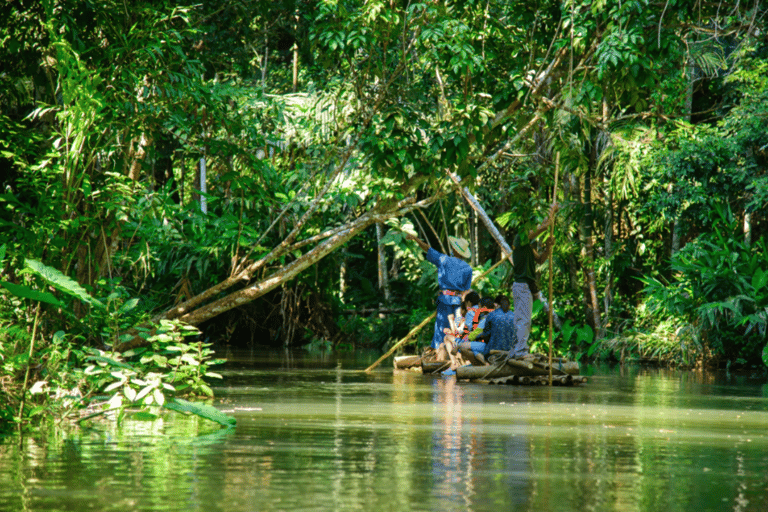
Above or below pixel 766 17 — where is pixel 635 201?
below

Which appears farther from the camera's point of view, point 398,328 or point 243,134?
point 398,328

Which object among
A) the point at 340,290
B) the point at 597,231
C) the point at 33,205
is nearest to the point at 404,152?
the point at 33,205

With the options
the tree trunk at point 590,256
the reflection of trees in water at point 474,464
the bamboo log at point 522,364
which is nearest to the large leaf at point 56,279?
the reflection of trees in water at point 474,464

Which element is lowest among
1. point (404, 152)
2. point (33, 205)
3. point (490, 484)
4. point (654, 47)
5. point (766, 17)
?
point (490, 484)

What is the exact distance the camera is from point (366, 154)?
13.4 m

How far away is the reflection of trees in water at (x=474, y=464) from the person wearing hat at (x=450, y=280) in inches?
284

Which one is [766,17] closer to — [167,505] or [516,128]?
[516,128]

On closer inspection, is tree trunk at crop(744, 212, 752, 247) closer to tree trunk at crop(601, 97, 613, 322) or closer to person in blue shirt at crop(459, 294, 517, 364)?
tree trunk at crop(601, 97, 613, 322)

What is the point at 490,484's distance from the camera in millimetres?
5508

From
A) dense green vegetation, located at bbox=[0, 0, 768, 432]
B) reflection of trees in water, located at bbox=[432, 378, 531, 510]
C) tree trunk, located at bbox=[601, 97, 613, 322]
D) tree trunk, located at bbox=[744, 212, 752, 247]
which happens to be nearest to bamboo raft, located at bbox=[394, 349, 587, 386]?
dense green vegetation, located at bbox=[0, 0, 768, 432]

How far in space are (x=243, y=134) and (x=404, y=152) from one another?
3.30 metres

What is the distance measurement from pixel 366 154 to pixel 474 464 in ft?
24.8

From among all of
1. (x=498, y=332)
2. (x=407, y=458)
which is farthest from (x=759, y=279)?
(x=407, y=458)

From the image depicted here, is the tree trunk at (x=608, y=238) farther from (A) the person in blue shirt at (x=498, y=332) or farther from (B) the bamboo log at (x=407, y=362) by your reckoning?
(A) the person in blue shirt at (x=498, y=332)
